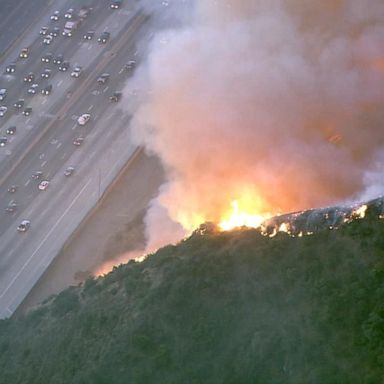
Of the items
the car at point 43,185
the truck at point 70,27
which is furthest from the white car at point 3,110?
the truck at point 70,27

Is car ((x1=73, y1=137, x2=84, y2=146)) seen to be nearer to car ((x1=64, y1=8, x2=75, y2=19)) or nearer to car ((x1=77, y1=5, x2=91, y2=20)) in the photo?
car ((x1=77, y1=5, x2=91, y2=20))

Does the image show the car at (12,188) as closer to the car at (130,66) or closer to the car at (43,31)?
the car at (130,66)

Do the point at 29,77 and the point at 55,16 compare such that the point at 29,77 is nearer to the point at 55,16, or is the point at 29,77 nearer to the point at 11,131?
the point at 11,131

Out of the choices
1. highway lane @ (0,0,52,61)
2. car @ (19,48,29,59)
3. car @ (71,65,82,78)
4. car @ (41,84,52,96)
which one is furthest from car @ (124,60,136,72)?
highway lane @ (0,0,52,61)

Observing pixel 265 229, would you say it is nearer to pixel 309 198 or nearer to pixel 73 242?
pixel 309 198

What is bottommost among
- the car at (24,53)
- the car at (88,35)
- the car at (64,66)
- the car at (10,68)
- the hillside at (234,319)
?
the car at (88,35)

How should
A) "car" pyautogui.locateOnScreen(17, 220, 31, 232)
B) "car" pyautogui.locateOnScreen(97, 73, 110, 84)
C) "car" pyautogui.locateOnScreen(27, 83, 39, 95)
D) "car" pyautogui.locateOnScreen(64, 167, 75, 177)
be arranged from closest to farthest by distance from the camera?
"car" pyautogui.locateOnScreen(17, 220, 31, 232) → "car" pyautogui.locateOnScreen(64, 167, 75, 177) → "car" pyautogui.locateOnScreen(27, 83, 39, 95) → "car" pyautogui.locateOnScreen(97, 73, 110, 84)

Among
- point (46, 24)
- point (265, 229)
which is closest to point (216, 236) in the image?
point (265, 229)
